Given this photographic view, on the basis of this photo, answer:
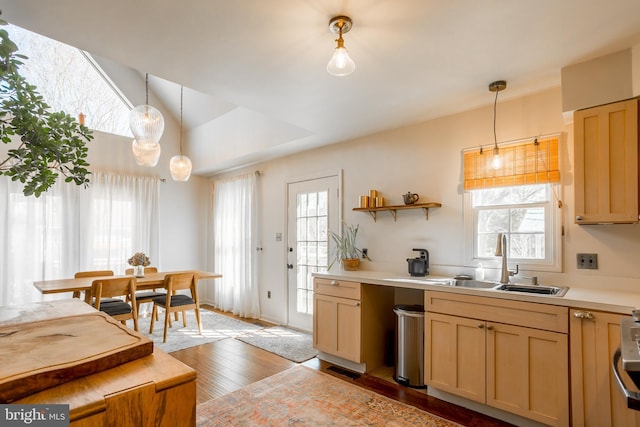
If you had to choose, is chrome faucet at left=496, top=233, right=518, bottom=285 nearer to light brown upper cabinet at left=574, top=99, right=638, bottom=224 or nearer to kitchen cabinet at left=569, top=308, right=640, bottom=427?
light brown upper cabinet at left=574, top=99, right=638, bottom=224

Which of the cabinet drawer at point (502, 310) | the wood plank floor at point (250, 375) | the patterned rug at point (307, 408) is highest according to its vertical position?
the cabinet drawer at point (502, 310)

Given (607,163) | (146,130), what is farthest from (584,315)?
(146,130)

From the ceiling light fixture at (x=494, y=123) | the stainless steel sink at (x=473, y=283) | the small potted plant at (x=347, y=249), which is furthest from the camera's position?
the small potted plant at (x=347, y=249)

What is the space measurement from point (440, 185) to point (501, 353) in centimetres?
156

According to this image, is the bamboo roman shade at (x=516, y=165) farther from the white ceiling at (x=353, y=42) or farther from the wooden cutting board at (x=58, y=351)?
the wooden cutting board at (x=58, y=351)

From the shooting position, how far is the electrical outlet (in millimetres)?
2465

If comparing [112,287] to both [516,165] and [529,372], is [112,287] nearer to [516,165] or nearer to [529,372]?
[529,372]

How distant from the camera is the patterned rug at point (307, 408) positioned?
7.55 ft

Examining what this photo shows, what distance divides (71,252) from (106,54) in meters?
3.54

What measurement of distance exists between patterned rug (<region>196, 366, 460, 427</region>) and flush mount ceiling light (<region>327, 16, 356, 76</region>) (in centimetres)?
221

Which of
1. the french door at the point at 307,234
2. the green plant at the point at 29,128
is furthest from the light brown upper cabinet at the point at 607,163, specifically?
the green plant at the point at 29,128

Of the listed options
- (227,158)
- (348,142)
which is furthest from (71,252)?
(348,142)

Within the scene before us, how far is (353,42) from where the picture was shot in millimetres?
2117

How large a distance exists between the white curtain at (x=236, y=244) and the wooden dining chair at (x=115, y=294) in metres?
1.69
